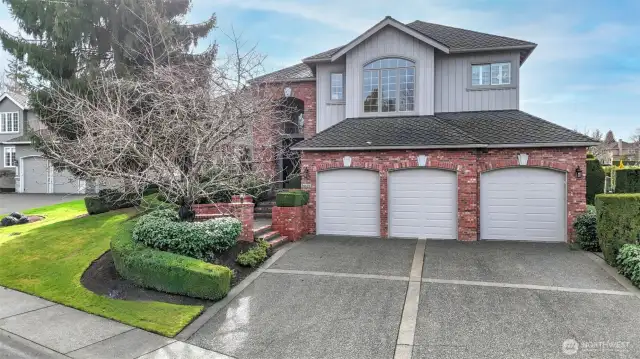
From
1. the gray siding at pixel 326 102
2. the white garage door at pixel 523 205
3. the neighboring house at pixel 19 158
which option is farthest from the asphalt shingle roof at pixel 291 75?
the neighboring house at pixel 19 158

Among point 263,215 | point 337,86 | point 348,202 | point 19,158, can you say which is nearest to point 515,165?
point 348,202

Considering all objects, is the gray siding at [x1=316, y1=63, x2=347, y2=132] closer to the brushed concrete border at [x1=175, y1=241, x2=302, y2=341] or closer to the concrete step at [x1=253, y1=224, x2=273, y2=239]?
the concrete step at [x1=253, y1=224, x2=273, y2=239]

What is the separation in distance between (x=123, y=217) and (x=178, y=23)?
7.74 metres

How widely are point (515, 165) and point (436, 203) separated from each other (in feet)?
8.68

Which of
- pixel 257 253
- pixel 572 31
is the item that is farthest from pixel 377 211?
pixel 572 31

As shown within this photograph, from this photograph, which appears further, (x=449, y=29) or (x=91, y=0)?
(x=449, y=29)

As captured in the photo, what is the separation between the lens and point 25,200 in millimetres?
22672

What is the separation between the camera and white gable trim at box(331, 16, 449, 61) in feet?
45.0

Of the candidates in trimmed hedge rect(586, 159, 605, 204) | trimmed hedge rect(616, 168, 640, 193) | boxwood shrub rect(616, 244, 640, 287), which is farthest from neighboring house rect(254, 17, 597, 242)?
trimmed hedge rect(616, 168, 640, 193)

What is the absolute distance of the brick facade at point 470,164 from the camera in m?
11.4

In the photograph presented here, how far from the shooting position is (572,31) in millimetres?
13648

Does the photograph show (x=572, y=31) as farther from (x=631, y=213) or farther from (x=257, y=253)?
(x=257, y=253)

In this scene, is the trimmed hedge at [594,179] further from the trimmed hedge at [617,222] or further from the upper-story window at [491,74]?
the trimmed hedge at [617,222]

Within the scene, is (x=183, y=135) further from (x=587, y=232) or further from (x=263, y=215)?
(x=587, y=232)
